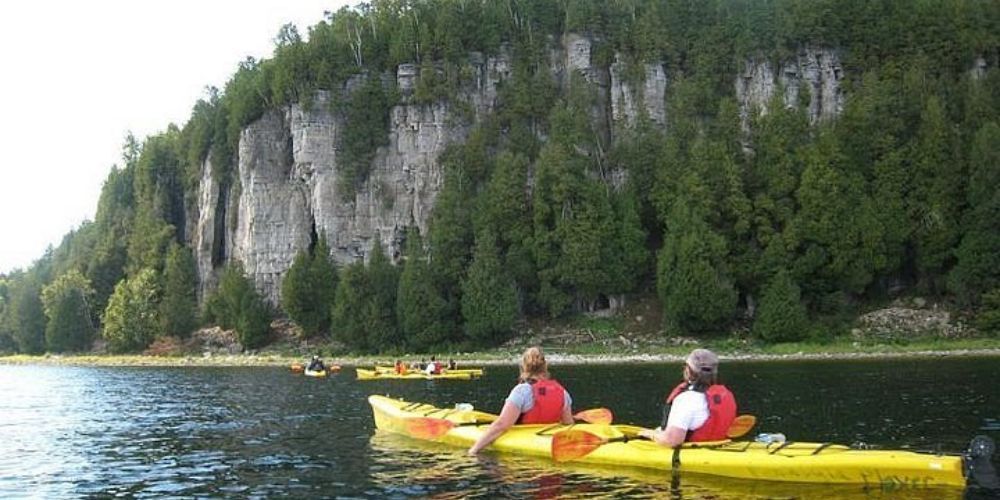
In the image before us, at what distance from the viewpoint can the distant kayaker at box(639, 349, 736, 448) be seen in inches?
634

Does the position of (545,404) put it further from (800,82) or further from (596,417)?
(800,82)

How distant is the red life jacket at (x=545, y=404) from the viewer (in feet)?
64.7

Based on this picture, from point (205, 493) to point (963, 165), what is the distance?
71508 mm

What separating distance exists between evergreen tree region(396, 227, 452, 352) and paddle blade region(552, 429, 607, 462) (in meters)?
58.4

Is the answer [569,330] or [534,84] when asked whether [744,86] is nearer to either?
[534,84]

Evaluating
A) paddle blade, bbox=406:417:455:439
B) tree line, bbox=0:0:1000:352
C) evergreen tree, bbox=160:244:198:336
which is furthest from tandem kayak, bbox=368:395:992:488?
evergreen tree, bbox=160:244:198:336

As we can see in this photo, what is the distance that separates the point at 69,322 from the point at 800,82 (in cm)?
8834

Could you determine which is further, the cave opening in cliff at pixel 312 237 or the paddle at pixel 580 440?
the cave opening in cliff at pixel 312 237

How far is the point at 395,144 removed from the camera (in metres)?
94.8

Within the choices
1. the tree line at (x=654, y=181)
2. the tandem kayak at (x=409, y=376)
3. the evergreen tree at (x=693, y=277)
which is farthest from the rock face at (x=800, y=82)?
the tandem kayak at (x=409, y=376)

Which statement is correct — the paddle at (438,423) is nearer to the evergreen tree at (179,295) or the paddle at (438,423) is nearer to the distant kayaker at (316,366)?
the distant kayaker at (316,366)

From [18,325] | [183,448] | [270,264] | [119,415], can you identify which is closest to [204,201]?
[270,264]

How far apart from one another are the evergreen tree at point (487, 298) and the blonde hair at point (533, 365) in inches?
2194

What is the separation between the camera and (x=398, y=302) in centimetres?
7931
